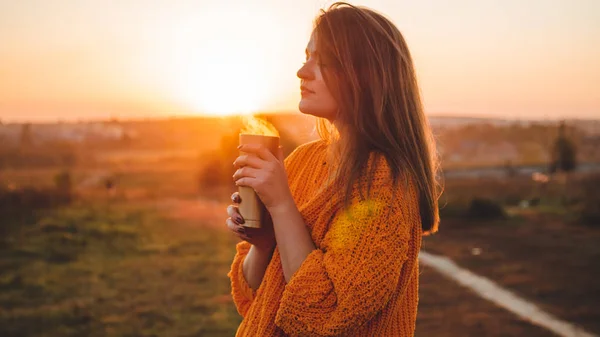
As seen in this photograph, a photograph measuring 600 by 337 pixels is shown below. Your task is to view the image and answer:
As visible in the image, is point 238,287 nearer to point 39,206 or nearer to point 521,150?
point 39,206

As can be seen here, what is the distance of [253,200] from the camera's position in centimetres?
175

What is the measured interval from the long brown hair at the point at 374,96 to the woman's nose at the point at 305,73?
50 mm

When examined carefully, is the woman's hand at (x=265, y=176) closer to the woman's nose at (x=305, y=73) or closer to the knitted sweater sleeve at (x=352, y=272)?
the knitted sweater sleeve at (x=352, y=272)

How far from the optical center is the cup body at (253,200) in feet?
5.66

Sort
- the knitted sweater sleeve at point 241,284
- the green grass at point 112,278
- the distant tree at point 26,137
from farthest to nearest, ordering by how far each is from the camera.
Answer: the distant tree at point 26,137, the green grass at point 112,278, the knitted sweater sleeve at point 241,284

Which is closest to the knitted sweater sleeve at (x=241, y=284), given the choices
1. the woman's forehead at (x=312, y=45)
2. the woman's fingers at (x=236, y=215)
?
the woman's fingers at (x=236, y=215)

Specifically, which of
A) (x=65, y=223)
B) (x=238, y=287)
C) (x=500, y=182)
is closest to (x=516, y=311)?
(x=238, y=287)

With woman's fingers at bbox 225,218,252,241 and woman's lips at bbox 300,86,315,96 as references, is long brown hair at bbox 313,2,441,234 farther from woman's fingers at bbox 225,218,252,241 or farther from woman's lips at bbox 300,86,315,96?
woman's fingers at bbox 225,218,252,241

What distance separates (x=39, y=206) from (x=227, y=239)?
16.1 feet

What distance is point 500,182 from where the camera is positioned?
2694cm

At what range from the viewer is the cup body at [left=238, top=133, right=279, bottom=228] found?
173 centimetres

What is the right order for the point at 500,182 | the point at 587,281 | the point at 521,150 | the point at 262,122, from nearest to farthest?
the point at 262,122 → the point at 587,281 → the point at 500,182 → the point at 521,150

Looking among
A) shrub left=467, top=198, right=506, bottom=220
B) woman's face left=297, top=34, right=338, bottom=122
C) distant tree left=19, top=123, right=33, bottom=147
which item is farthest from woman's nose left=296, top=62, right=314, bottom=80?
distant tree left=19, top=123, right=33, bottom=147

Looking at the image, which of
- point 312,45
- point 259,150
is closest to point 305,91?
point 312,45
